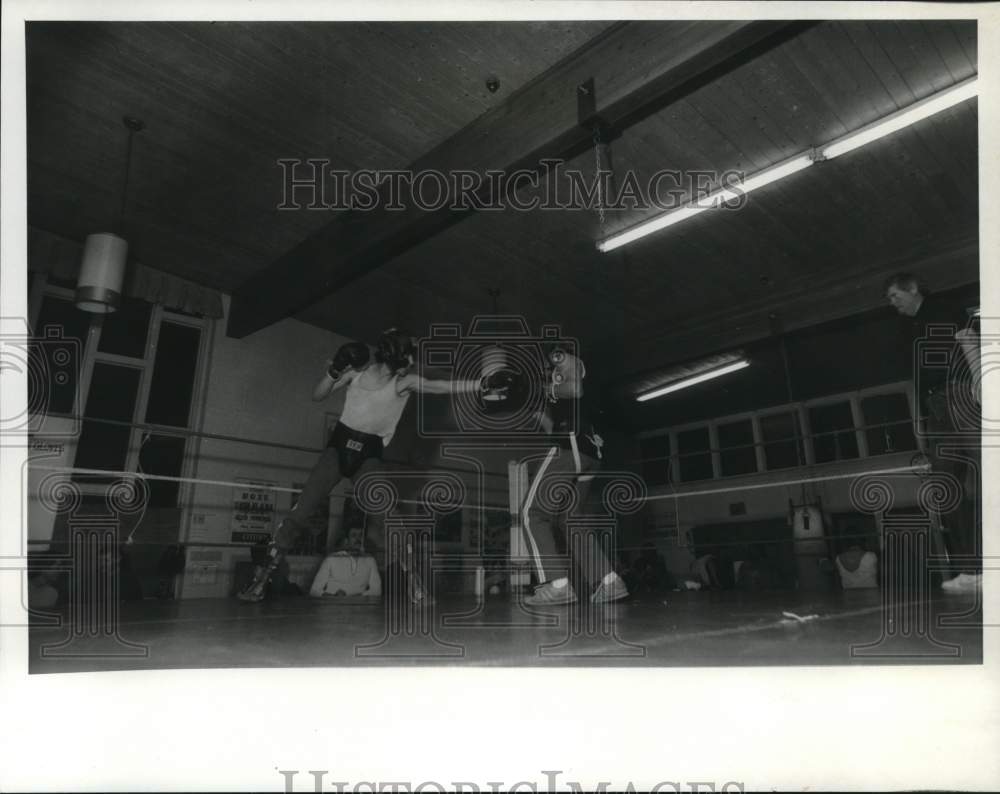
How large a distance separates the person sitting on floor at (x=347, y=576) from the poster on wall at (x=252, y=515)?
80 centimetres

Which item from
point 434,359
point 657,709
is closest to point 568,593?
point 657,709

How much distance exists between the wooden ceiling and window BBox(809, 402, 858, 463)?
3.99 m

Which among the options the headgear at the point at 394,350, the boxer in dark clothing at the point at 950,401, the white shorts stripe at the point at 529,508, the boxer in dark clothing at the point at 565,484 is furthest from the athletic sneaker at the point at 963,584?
the headgear at the point at 394,350

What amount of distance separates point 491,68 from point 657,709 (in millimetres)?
3197

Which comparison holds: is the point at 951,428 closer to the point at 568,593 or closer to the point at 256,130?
the point at 568,593

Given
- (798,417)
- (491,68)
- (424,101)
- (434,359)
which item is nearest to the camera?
(491,68)

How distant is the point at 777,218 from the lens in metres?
4.68

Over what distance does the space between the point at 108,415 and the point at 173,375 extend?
63 cm

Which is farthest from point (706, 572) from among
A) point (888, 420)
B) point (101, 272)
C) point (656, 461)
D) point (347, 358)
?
point (101, 272)

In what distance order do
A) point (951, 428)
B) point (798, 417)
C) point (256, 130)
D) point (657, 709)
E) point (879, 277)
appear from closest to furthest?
point (657, 709), point (951, 428), point (256, 130), point (879, 277), point (798, 417)

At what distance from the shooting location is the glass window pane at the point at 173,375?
565 centimetres

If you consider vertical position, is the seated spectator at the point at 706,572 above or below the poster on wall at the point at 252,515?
below

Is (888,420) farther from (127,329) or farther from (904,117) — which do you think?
(127,329)

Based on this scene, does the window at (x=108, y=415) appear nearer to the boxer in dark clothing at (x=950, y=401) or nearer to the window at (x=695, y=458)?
the boxer in dark clothing at (x=950, y=401)
